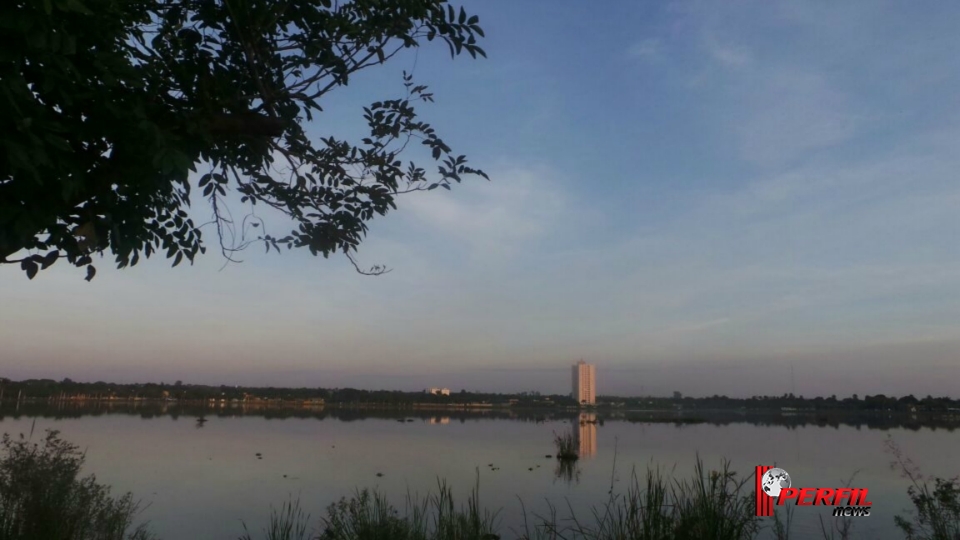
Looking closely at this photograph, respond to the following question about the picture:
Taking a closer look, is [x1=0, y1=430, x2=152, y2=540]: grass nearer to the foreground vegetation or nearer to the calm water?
the foreground vegetation

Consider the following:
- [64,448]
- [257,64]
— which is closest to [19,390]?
[64,448]

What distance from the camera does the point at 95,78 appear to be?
135 inches

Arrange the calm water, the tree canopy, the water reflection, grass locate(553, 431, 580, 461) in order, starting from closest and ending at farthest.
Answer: the tree canopy
the calm water
the water reflection
grass locate(553, 431, 580, 461)

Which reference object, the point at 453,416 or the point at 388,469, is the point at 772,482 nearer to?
the point at 388,469

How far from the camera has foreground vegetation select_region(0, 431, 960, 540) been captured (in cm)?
456

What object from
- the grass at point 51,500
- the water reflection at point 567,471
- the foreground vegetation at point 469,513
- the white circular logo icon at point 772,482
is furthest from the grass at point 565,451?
the white circular logo icon at point 772,482

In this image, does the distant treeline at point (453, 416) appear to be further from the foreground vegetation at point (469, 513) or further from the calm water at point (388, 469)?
the foreground vegetation at point (469, 513)

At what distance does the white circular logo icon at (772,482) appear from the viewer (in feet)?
17.9

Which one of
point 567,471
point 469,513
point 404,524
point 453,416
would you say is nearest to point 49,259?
point 469,513

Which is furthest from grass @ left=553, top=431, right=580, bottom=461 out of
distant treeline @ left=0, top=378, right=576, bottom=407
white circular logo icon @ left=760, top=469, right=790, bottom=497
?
distant treeline @ left=0, top=378, right=576, bottom=407

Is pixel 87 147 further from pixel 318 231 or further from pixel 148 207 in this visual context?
pixel 318 231

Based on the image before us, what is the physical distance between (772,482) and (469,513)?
2.49 m

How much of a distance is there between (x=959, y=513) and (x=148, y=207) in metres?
6.36

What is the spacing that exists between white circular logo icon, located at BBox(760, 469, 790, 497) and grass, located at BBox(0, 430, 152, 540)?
6193 millimetres
